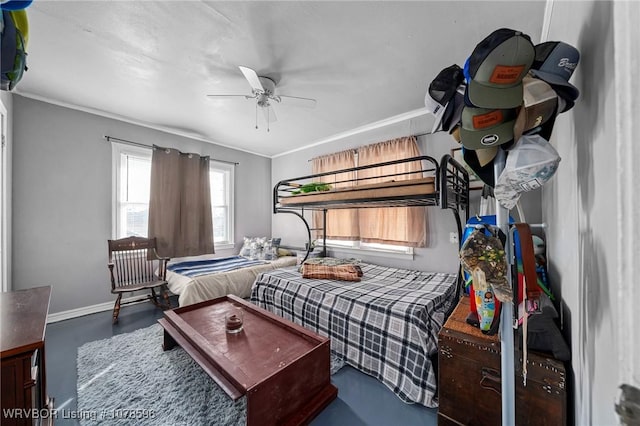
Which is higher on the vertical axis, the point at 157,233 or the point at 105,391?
the point at 157,233

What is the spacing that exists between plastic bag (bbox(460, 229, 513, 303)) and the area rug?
4.95 feet

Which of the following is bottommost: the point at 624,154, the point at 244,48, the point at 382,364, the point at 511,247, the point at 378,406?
the point at 378,406

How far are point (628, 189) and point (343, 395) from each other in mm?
1786

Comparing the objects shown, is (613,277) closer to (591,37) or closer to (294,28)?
(591,37)

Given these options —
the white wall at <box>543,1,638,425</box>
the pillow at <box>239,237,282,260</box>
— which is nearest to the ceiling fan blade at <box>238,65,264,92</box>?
the white wall at <box>543,1,638,425</box>

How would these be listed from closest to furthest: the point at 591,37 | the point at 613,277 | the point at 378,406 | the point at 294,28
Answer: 1. the point at 613,277
2. the point at 591,37
3. the point at 378,406
4. the point at 294,28

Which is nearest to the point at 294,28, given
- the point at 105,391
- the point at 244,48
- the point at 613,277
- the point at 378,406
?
the point at 244,48

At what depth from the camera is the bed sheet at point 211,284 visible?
8.71 feet

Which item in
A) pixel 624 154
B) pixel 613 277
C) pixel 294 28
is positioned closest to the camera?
pixel 624 154

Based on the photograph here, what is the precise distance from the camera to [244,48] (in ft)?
5.90

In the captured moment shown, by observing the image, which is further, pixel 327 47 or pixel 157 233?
pixel 157 233

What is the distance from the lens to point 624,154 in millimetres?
284

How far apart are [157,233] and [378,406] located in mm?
3329

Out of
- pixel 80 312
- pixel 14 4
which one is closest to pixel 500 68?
pixel 14 4
